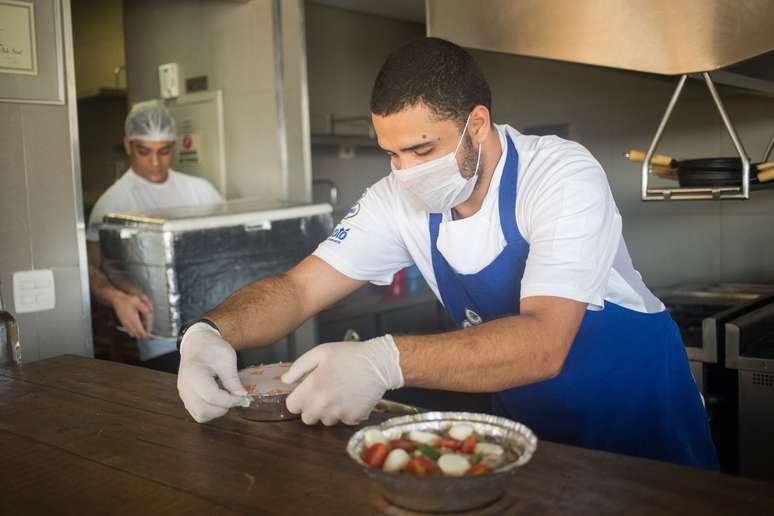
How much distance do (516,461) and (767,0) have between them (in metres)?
1.71

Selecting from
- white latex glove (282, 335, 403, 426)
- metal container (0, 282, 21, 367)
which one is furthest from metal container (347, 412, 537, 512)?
metal container (0, 282, 21, 367)

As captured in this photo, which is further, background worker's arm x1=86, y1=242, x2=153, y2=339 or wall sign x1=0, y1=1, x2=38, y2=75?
background worker's arm x1=86, y1=242, x2=153, y2=339

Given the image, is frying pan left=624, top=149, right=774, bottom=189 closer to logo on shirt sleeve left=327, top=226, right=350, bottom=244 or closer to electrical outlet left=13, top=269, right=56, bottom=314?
logo on shirt sleeve left=327, top=226, right=350, bottom=244

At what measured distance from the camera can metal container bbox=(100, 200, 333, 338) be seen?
287 centimetres

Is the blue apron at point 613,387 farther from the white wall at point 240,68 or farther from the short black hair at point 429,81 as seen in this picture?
the white wall at point 240,68

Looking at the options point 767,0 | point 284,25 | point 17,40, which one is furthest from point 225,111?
point 767,0

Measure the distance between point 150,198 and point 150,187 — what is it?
50 mm

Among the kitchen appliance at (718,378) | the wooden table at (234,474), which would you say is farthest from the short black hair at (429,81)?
the kitchen appliance at (718,378)

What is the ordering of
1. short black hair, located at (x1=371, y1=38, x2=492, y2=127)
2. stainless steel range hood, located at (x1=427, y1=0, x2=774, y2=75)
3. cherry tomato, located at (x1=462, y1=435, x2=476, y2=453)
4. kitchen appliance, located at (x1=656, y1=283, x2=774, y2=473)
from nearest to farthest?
cherry tomato, located at (x1=462, y1=435, x2=476, y2=453)
short black hair, located at (x1=371, y1=38, x2=492, y2=127)
stainless steel range hood, located at (x1=427, y1=0, x2=774, y2=75)
kitchen appliance, located at (x1=656, y1=283, x2=774, y2=473)

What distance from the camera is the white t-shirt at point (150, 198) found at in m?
3.22

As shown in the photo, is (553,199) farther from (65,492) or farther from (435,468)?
(65,492)

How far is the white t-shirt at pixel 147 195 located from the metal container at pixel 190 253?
19 centimetres

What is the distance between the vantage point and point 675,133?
3748 mm

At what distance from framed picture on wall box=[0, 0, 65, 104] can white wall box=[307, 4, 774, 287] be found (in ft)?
7.09
